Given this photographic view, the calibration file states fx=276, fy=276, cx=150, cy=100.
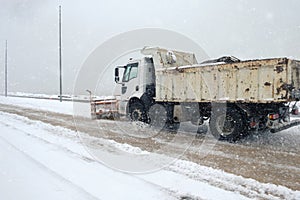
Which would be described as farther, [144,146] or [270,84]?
[144,146]

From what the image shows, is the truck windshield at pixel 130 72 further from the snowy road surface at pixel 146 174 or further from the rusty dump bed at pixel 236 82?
the snowy road surface at pixel 146 174

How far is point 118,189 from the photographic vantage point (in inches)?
163

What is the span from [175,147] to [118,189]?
3.25 m

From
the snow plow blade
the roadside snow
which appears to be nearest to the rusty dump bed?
the snow plow blade

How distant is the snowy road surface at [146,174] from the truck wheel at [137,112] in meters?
2.99

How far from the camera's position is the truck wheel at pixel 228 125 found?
7781 millimetres

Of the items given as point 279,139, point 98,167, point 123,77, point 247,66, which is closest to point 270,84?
point 247,66

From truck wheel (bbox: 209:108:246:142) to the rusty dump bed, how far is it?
47 cm

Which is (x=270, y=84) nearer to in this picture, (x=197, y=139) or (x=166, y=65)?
(x=197, y=139)

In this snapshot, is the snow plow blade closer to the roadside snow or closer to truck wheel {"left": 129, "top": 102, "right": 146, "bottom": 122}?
the roadside snow

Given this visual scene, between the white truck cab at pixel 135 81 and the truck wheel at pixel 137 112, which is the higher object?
the white truck cab at pixel 135 81

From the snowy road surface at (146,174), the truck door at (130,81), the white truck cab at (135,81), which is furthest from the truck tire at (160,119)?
the snowy road surface at (146,174)

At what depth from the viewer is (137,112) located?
10.6 metres

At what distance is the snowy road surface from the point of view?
401 cm
